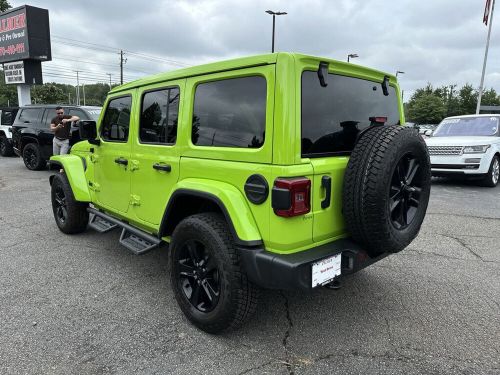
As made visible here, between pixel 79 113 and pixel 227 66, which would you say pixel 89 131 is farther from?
pixel 79 113

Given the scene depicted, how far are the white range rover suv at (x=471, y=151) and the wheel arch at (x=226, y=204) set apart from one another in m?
7.50

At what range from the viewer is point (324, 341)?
2652mm

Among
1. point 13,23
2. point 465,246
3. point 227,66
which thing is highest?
point 13,23

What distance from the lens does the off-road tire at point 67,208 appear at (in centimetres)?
468

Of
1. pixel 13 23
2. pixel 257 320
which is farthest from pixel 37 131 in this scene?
pixel 257 320

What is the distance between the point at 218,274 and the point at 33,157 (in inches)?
407

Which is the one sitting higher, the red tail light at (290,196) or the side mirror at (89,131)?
the side mirror at (89,131)

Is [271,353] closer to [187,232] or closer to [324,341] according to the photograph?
[324,341]

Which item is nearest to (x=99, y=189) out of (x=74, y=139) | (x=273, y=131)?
(x=273, y=131)

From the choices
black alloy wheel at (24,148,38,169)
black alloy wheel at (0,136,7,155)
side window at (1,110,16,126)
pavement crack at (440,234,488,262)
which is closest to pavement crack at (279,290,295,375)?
pavement crack at (440,234,488,262)

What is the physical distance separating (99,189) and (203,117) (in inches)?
80.3

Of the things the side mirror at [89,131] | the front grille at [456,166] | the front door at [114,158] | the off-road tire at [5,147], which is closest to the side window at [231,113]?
the front door at [114,158]

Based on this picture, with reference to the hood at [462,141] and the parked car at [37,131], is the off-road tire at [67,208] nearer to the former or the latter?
the parked car at [37,131]

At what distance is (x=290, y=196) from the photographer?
2.19 metres
